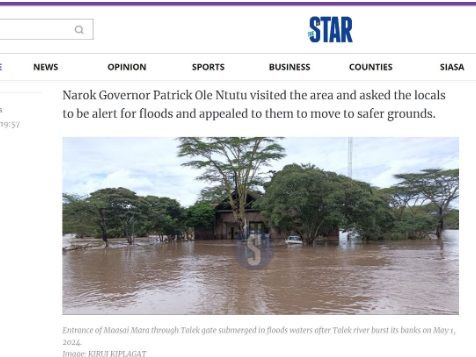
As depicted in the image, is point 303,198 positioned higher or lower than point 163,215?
higher

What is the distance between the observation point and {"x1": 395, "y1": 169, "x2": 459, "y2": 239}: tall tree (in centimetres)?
2353

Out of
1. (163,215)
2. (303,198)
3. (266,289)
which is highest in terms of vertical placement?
(303,198)

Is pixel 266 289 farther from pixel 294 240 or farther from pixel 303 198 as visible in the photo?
pixel 294 240

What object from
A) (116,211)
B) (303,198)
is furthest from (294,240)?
(116,211)

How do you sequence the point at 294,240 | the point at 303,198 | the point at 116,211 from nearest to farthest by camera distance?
the point at 303,198 → the point at 116,211 → the point at 294,240

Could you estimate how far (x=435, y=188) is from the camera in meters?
24.4

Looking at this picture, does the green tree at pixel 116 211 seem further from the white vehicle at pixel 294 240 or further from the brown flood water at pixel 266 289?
the white vehicle at pixel 294 240

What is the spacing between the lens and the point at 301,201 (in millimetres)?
17844
